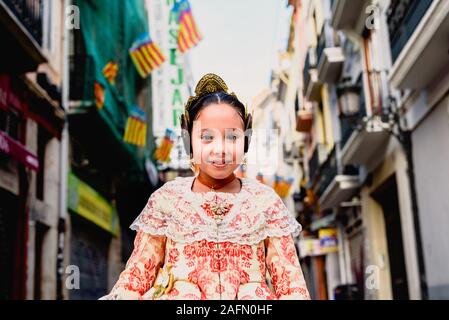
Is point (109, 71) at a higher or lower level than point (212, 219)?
higher

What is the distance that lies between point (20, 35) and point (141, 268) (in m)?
6.61

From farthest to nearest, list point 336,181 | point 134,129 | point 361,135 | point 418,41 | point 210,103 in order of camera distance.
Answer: point 134,129, point 336,181, point 361,135, point 418,41, point 210,103

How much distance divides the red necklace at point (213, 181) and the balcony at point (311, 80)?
50.6 feet

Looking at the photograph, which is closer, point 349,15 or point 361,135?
point 361,135

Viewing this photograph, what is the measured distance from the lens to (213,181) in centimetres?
249

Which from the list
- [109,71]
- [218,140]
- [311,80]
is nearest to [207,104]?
[218,140]

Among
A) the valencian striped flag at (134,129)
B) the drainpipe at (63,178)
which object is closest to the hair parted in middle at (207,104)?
the drainpipe at (63,178)

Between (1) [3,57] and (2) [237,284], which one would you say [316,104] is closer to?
(1) [3,57]

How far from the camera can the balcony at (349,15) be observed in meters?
11.9

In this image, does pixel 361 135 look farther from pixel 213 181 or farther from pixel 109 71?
pixel 213 181

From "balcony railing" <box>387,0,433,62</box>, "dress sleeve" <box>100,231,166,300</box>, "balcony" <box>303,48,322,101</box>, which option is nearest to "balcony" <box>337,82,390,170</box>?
"balcony railing" <box>387,0,433,62</box>

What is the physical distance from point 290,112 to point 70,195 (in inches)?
672
